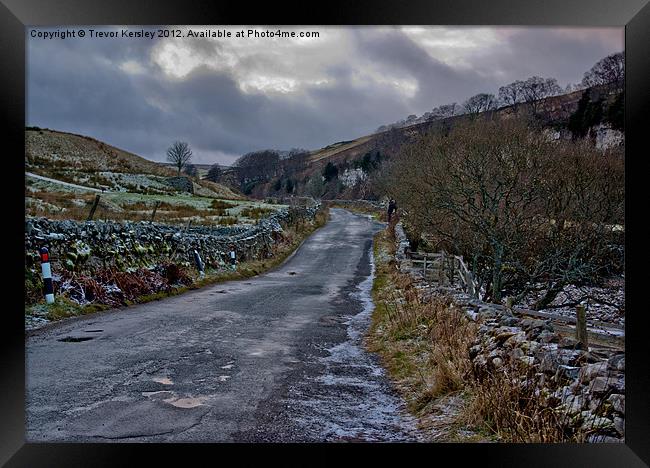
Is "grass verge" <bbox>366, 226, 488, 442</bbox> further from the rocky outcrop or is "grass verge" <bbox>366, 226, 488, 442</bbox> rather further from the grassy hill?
the grassy hill

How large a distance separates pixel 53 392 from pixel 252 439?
2.20 meters

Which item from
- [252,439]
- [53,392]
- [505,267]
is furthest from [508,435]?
[505,267]

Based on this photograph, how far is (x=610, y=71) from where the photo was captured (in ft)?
19.9

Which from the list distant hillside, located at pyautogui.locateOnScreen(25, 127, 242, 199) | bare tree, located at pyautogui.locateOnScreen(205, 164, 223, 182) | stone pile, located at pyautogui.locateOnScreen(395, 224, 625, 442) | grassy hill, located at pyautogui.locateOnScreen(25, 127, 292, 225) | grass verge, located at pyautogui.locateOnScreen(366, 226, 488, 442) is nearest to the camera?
stone pile, located at pyautogui.locateOnScreen(395, 224, 625, 442)

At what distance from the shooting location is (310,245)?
2645cm

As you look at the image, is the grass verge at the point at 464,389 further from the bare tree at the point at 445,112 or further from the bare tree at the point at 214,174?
the bare tree at the point at 214,174

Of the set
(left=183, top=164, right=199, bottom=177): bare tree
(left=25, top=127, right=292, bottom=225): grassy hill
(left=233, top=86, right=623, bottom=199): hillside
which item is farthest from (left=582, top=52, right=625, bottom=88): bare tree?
(left=183, top=164, right=199, bottom=177): bare tree

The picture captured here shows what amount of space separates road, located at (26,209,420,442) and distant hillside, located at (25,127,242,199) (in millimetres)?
23278

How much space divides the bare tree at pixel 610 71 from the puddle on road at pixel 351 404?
3.85 m

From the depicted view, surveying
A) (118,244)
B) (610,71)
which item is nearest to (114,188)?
(118,244)

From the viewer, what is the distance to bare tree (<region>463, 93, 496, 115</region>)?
45.1 ft

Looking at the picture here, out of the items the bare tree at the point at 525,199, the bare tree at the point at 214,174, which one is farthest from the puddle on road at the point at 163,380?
the bare tree at the point at 214,174

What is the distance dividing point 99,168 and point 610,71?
116 feet

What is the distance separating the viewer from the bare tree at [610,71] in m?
5.05
